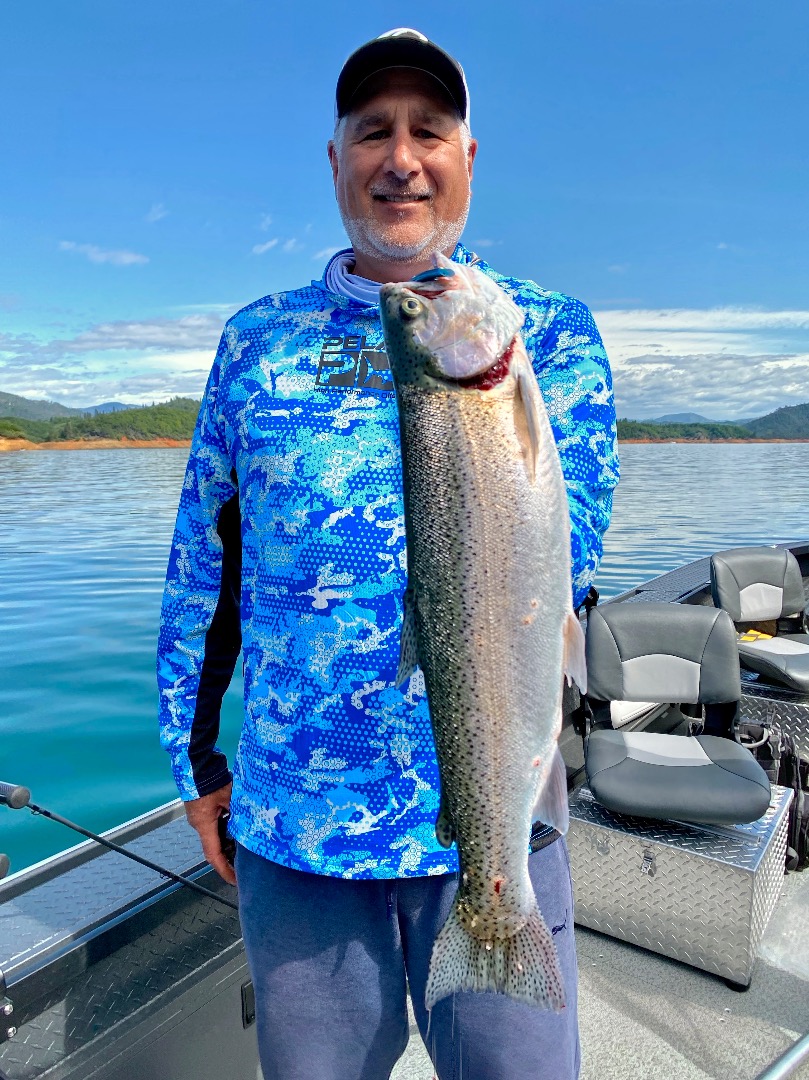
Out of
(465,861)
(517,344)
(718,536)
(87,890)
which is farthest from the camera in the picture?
(718,536)

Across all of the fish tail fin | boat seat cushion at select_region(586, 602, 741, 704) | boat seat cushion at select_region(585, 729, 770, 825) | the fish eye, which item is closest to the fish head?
the fish eye

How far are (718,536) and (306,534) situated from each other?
2311cm

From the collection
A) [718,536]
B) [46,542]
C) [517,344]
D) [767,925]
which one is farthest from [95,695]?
[718,536]

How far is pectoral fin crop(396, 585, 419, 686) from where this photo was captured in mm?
1415

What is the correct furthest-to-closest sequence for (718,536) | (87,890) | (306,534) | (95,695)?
(718,536)
(95,695)
(87,890)
(306,534)

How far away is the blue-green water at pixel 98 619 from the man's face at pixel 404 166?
6764 mm

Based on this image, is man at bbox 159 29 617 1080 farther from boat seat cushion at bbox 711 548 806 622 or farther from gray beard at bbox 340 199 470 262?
boat seat cushion at bbox 711 548 806 622

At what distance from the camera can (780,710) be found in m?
5.73

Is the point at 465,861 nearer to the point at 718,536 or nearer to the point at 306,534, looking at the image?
the point at 306,534

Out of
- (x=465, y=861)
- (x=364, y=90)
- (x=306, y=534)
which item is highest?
(x=364, y=90)

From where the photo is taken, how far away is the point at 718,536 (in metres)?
22.9

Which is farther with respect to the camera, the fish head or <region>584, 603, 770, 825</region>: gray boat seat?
<region>584, 603, 770, 825</region>: gray boat seat

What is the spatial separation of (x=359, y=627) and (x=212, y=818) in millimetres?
799

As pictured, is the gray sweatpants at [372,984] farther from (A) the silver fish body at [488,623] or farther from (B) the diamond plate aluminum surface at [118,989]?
(B) the diamond plate aluminum surface at [118,989]
